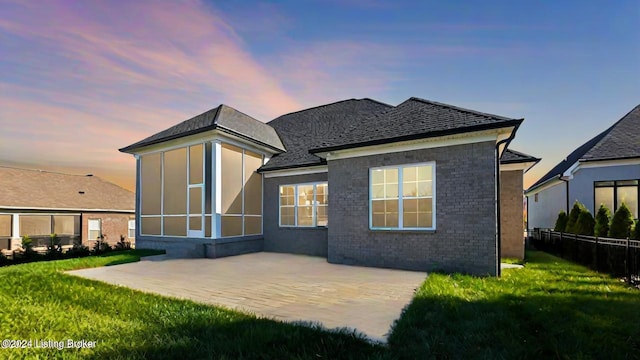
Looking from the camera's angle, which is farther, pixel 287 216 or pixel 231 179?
pixel 287 216

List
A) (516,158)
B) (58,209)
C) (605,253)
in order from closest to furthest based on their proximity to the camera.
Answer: (605,253) → (516,158) → (58,209)

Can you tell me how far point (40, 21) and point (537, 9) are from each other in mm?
13818

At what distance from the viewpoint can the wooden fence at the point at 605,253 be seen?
23.8 feet

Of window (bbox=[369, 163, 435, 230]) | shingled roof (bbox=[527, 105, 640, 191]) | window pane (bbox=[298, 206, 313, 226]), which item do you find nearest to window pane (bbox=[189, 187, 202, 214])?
window pane (bbox=[298, 206, 313, 226])

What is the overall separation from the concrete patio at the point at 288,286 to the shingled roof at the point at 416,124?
387 centimetres

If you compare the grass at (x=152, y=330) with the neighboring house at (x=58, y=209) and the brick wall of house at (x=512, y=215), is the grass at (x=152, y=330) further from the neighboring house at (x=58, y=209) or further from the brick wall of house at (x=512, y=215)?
the neighboring house at (x=58, y=209)

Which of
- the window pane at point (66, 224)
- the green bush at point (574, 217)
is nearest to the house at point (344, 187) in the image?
the green bush at point (574, 217)

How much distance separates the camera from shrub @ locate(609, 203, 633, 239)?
394 inches

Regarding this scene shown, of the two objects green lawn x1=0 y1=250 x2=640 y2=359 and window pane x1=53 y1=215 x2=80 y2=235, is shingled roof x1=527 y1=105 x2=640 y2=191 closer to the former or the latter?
green lawn x1=0 y1=250 x2=640 y2=359

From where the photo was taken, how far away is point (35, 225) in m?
23.3

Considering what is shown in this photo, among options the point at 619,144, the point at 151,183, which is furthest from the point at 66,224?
the point at 619,144

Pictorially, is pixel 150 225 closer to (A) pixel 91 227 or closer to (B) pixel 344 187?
(B) pixel 344 187

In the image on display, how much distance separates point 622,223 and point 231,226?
547 inches

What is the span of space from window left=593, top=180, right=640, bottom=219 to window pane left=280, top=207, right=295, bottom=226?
47.1ft
